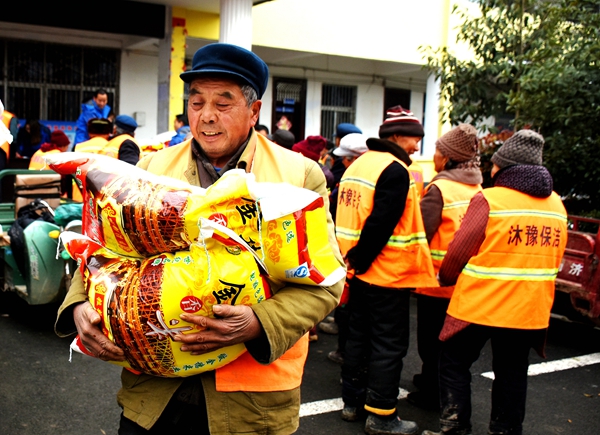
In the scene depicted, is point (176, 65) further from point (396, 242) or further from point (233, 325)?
point (233, 325)

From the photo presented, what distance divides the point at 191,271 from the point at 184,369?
12.2 inches

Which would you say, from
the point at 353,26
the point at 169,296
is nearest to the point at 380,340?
the point at 169,296

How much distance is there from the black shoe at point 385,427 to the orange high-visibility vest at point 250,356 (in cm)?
219

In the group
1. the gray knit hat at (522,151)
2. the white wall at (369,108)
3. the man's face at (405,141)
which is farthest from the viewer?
the white wall at (369,108)

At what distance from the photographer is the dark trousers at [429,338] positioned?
448cm

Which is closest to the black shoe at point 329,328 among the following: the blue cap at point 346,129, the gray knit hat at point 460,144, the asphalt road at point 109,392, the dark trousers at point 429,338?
the asphalt road at point 109,392

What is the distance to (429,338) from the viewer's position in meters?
4.52

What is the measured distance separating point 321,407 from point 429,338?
2.87ft

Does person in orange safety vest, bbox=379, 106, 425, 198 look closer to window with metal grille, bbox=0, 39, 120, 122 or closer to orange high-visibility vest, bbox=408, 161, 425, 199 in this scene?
orange high-visibility vest, bbox=408, 161, 425, 199

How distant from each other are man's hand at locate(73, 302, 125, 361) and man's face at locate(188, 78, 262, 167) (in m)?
0.60

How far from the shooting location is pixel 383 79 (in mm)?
17000

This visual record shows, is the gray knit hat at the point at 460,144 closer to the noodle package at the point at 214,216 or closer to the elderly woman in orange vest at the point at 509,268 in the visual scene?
the elderly woman in orange vest at the point at 509,268

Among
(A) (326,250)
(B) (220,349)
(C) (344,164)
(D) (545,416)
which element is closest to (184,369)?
(B) (220,349)

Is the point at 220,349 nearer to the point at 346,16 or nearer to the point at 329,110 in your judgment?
the point at 346,16
